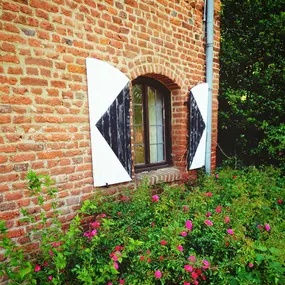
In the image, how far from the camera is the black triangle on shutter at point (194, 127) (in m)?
3.86

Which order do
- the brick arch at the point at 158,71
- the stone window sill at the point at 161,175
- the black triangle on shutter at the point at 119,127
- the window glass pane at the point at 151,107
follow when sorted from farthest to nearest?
the window glass pane at the point at 151,107
the stone window sill at the point at 161,175
the brick arch at the point at 158,71
the black triangle on shutter at the point at 119,127

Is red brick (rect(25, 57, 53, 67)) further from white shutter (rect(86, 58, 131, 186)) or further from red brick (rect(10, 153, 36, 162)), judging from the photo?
red brick (rect(10, 153, 36, 162))

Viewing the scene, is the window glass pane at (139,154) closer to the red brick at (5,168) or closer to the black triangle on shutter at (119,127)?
the black triangle on shutter at (119,127)

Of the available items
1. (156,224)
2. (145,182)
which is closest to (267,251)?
(156,224)

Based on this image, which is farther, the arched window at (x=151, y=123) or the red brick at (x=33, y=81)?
the arched window at (x=151, y=123)

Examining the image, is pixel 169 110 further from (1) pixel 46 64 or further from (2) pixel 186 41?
(1) pixel 46 64

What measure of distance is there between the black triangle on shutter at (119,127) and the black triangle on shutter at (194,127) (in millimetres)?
1276

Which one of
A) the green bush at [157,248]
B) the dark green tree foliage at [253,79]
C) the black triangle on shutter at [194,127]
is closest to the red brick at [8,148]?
the green bush at [157,248]

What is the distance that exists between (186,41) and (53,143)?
2.73m

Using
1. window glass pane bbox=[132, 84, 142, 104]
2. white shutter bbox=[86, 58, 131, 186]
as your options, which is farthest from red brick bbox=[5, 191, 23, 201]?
window glass pane bbox=[132, 84, 142, 104]

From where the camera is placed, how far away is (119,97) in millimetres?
2887

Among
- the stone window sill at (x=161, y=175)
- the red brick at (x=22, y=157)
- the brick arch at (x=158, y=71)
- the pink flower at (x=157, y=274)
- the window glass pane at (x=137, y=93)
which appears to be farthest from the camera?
the window glass pane at (x=137, y=93)

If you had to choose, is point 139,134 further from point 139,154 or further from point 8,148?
point 8,148

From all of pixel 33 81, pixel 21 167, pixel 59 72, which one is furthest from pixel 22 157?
pixel 59 72
